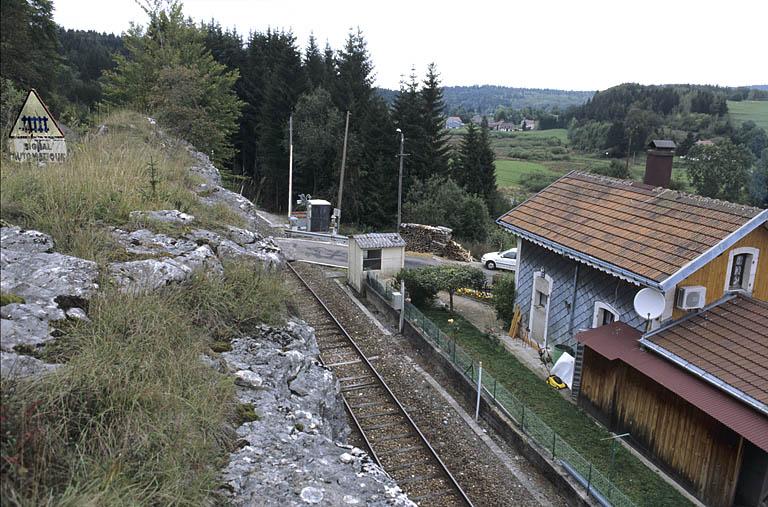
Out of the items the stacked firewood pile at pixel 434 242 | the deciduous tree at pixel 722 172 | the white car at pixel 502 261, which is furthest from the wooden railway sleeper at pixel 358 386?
the deciduous tree at pixel 722 172

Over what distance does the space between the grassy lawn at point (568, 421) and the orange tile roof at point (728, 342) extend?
2299mm

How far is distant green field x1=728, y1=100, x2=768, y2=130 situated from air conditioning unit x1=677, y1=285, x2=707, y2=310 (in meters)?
90.3

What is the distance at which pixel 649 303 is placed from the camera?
11.7m

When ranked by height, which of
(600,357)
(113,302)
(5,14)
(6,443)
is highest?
(5,14)

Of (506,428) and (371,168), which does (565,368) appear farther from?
(371,168)

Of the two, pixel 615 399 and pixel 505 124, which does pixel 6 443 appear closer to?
pixel 615 399

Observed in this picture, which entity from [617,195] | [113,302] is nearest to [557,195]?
[617,195]

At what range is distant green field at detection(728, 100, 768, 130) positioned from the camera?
92.2m

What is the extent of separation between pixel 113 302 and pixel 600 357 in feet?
35.4

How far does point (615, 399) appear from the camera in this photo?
1220cm

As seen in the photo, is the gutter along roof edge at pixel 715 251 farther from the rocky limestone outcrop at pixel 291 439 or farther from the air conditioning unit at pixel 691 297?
the rocky limestone outcrop at pixel 291 439

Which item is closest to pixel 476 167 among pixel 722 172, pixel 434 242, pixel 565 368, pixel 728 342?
pixel 434 242

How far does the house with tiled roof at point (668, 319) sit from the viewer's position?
973 cm

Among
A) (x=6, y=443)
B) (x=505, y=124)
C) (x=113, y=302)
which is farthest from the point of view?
(x=505, y=124)
